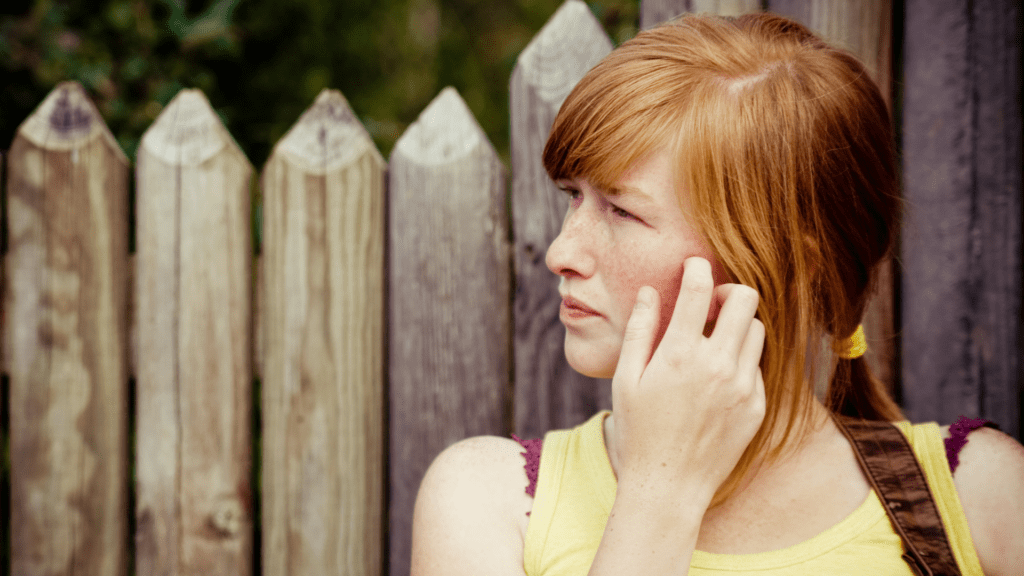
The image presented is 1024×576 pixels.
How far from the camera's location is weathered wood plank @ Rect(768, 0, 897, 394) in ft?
5.90

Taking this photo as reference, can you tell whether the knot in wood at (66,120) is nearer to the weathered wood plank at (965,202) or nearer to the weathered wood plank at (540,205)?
the weathered wood plank at (540,205)

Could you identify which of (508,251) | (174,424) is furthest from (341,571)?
(508,251)

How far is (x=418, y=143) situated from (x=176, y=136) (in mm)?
688

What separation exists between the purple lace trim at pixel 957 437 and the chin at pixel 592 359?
737 millimetres

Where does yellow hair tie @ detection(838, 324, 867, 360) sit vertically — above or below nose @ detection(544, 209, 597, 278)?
below

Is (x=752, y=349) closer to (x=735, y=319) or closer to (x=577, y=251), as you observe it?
(x=735, y=319)

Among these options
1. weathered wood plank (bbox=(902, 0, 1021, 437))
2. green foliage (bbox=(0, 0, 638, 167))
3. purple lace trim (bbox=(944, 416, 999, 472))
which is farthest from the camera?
green foliage (bbox=(0, 0, 638, 167))

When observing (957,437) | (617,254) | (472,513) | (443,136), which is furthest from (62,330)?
(957,437)

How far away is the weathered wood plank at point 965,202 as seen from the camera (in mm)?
1714

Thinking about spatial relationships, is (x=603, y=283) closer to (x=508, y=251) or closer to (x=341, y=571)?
(x=508, y=251)

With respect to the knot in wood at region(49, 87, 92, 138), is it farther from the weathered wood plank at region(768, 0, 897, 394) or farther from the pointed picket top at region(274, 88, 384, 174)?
the weathered wood plank at region(768, 0, 897, 394)

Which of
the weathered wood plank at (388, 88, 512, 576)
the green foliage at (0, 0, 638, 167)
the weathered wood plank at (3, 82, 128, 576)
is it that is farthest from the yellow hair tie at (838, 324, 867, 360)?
the weathered wood plank at (3, 82, 128, 576)

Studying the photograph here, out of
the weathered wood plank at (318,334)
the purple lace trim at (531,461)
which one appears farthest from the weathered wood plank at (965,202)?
the weathered wood plank at (318,334)

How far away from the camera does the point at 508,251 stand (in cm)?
185
